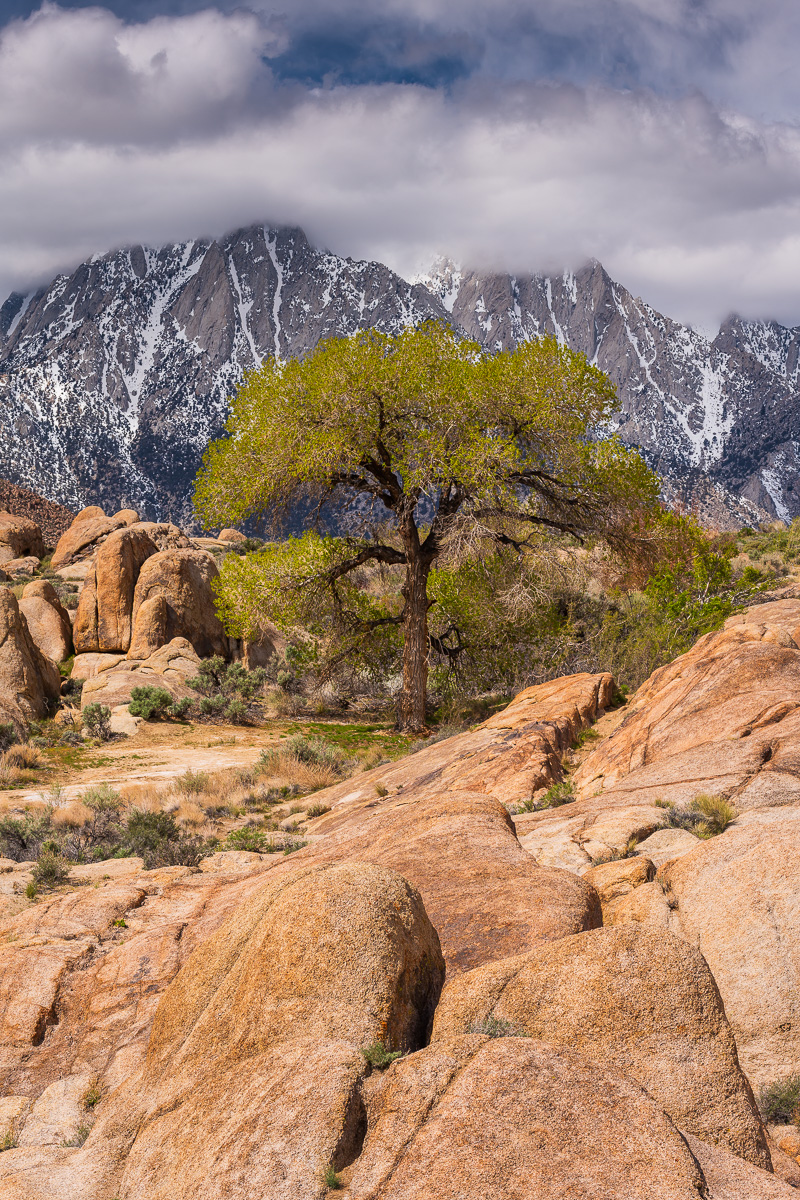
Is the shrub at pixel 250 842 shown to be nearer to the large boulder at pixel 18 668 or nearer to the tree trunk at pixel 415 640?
the tree trunk at pixel 415 640

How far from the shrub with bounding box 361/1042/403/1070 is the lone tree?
1441 cm

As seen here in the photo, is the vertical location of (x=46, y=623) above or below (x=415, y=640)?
above

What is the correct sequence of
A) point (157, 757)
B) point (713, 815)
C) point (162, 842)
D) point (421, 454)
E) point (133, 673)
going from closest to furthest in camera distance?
point (713, 815), point (162, 842), point (157, 757), point (421, 454), point (133, 673)

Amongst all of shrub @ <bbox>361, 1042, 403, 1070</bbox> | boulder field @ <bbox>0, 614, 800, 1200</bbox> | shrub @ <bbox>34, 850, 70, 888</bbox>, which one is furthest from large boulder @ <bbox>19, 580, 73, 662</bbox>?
shrub @ <bbox>361, 1042, 403, 1070</bbox>

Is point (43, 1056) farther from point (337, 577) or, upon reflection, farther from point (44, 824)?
point (337, 577)

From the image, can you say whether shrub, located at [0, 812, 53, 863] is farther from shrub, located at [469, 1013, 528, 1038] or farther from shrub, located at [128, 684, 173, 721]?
shrub, located at [128, 684, 173, 721]

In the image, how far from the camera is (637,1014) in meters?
3.95

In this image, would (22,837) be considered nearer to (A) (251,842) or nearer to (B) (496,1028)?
(A) (251,842)

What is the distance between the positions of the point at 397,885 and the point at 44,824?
8.59 m

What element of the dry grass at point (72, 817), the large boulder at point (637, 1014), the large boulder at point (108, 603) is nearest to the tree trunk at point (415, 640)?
the dry grass at point (72, 817)

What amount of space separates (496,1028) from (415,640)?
1628 cm

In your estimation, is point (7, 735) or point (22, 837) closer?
point (22, 837)

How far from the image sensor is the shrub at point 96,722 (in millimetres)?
19875

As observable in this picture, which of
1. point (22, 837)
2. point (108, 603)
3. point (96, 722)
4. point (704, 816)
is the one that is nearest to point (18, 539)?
point (108, 603)
